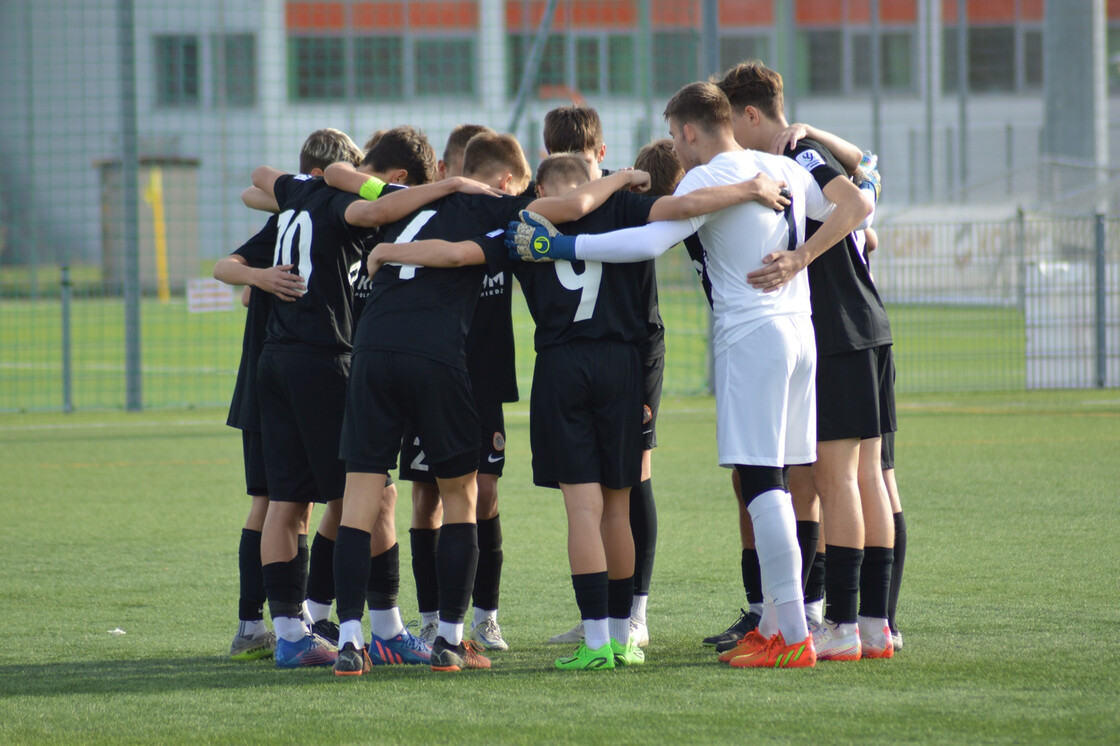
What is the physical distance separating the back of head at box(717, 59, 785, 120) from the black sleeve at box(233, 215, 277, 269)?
168cm

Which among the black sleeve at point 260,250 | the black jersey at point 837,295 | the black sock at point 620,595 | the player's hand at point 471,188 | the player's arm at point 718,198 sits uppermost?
the player's hand at point 471,188

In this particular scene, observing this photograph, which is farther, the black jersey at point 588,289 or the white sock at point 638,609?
the white sock at point 638,609

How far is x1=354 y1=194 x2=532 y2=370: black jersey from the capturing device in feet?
13.3

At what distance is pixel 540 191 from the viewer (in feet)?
14.2

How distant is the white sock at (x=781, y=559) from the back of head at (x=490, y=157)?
52.7 inches

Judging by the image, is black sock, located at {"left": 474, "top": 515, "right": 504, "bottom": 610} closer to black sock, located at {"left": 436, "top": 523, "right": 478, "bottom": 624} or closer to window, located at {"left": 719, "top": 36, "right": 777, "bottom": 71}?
black sock, located at {"left": 436, "top": 523, "right": 478, "bottom": 624}

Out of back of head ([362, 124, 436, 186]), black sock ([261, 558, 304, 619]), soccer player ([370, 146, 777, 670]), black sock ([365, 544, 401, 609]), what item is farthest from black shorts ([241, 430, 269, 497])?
back of head ([362, 124, 436, 186])

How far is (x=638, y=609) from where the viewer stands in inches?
176

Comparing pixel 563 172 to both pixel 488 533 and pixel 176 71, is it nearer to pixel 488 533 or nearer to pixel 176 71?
pixel 488 533

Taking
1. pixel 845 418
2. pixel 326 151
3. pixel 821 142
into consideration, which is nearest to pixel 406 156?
pixel 326 151

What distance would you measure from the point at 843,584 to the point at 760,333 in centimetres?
82

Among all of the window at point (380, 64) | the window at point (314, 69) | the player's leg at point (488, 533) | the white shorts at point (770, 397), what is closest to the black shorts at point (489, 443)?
the player's leg at point (488, 533)

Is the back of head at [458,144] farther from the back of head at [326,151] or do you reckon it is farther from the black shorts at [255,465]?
the black shorts at [255,465]

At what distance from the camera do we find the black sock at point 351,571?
13.1 ft
